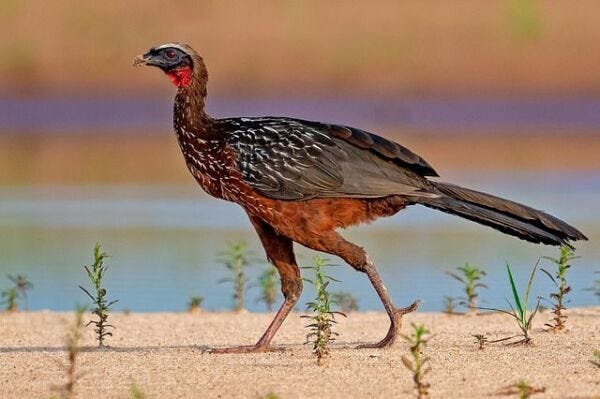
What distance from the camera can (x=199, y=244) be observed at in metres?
15.8

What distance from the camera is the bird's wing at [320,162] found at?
348 inches

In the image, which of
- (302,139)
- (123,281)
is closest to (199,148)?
(302,139)

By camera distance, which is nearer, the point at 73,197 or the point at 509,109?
the point at 73,197

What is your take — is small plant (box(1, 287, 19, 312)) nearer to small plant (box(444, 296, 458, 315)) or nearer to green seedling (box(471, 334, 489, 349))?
small plant (box(444, 296, 458, 315))

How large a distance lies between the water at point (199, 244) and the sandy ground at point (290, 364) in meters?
2.05

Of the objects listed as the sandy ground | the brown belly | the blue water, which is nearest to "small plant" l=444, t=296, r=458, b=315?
the sandy ground

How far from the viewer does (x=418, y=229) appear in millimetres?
17062

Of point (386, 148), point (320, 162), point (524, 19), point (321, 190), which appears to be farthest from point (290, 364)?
point (524, 19)

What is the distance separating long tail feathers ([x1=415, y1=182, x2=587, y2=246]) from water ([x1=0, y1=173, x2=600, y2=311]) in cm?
Result: 304

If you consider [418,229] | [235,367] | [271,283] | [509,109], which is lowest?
[235,367]

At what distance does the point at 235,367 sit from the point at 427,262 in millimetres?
6433

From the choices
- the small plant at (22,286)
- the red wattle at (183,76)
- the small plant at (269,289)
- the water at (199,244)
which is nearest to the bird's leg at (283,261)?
the red wattle at (183,76)

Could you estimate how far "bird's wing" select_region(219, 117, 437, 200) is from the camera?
8.83 m

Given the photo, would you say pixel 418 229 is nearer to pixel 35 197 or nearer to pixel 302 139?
pixel 35 197
